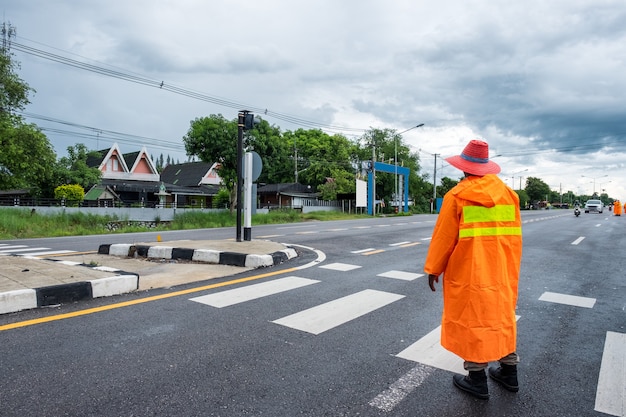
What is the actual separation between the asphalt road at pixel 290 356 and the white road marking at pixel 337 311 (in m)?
0.02

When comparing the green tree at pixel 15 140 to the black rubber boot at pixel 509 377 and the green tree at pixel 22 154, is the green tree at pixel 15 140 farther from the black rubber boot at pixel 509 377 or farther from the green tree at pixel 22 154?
the black rubber boot at pixel 509 377

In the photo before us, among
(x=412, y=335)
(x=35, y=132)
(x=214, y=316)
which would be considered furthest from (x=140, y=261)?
(x=35, y=132)

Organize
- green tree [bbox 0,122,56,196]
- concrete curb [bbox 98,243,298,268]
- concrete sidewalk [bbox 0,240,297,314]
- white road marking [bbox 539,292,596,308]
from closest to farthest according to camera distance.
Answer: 1. concrete sidewalk [bbox 0,240,297,314]
2. white road marking [bbox 539,292,596,308]
3. concrete curb [bbox 98,243,298,268]
4. green tree [bbox 0,122,56,196]

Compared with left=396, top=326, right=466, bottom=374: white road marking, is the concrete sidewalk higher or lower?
higher

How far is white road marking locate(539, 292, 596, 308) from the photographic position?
5027mm

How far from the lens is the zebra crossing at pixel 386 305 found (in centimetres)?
264

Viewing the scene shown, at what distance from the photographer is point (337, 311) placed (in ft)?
14.5

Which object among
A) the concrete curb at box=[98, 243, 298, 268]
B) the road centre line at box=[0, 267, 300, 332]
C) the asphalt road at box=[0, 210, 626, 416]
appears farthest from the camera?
the concrete curb at box=[98, 243, 298, 268]

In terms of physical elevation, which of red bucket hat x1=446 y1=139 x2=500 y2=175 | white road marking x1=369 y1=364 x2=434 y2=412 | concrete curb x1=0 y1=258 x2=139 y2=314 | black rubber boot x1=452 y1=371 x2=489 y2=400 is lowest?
white road marking x1=369 y1=364 x2=434 y2=412

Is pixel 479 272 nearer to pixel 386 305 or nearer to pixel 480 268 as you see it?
pixel 480 268

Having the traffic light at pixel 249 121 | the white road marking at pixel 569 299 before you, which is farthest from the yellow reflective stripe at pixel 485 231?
the traffic light at pixel 249 121

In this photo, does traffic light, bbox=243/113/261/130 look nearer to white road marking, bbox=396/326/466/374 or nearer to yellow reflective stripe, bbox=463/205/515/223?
white road marking, bbox=396/326/466/374

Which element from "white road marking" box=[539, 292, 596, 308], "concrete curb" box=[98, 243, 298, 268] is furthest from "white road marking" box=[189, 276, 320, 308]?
"white road marking" box=[539, 292, 596, 308]

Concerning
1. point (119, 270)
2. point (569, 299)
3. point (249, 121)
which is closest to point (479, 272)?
point (569, 299)
